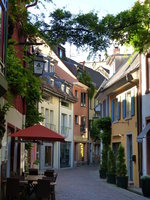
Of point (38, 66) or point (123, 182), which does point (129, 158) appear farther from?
point (38, 66)

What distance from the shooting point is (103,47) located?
39.8 feet

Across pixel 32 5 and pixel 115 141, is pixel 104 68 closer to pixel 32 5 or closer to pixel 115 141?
pixel 115 141

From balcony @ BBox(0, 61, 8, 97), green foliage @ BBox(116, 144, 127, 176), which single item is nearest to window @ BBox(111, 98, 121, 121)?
green foliage @ BBox(116, 144, 127, 176)

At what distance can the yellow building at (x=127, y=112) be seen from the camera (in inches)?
817

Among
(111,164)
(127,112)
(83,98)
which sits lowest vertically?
(111,164)

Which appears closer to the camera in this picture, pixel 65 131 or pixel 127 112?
pixel 127 112

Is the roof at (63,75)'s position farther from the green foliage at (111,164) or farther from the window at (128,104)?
the green foliage at (111,164)

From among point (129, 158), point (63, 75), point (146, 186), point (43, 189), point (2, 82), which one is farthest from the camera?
point (63, 75)

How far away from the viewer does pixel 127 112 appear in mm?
22875

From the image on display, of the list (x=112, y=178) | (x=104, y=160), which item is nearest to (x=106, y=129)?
(x=104, y=160)

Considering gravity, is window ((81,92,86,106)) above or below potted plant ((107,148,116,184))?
above

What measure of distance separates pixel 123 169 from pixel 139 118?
2.64 metres

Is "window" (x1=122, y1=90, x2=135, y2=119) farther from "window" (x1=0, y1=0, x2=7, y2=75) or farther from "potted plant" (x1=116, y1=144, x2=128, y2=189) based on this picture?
"window" (x1=0, y1=0, x2=7, y2=75)

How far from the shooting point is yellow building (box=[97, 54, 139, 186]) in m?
20.8
